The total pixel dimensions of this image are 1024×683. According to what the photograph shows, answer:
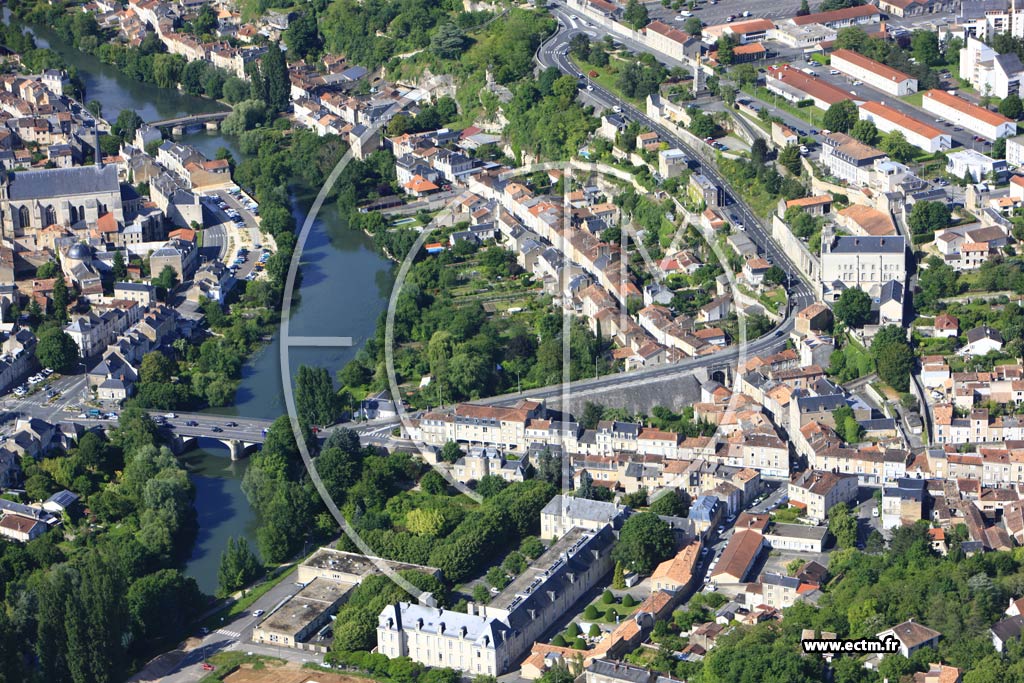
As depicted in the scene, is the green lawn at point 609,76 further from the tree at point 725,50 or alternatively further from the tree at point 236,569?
the tree at point 236,569

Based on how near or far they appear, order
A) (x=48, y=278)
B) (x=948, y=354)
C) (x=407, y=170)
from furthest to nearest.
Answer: (x=407, y=170) < (x=48, y=278) < (x=948, y=354)

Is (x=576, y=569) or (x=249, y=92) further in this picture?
(x=249, y=92)

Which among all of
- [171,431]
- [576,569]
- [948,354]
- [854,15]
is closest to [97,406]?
[171,431]

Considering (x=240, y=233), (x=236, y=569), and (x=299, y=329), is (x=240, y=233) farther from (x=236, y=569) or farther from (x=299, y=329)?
(x=236, y=569)

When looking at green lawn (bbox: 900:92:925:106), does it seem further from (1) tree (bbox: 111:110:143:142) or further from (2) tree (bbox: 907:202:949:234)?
(1) tree (bbox: 111:110:143:142)

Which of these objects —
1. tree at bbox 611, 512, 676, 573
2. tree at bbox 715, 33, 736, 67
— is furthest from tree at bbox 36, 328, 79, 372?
tree at bbox 715, 33, 736, 67

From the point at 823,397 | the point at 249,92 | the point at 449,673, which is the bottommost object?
the point at 449,673

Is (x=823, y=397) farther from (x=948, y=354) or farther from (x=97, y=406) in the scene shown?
(x=97, y=406)

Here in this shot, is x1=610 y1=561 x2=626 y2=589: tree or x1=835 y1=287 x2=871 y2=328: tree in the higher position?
x1=835 y1=287 x2=871 y2=328: tree

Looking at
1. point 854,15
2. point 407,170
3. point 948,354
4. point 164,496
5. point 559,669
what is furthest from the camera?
point 854,15
